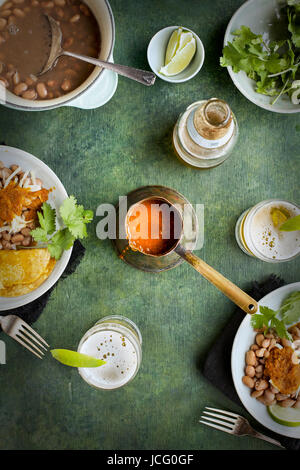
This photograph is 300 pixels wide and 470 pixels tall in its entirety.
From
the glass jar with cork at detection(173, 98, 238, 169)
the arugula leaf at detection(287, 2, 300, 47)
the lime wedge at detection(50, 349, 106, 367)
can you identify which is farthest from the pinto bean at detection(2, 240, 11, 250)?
the arugula leaf at detection(287, 2, 300, 47)

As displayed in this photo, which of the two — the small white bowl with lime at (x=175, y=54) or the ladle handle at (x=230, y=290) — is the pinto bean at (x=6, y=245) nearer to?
the ladle handle at (x=230, y=290)

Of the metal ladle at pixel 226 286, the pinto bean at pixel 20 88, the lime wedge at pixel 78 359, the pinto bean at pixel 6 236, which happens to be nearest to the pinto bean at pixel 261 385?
the metal ladle at pixel 226 286

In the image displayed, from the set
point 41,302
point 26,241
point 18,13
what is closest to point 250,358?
point 41,302

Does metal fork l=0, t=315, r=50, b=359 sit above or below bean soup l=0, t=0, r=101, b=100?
below

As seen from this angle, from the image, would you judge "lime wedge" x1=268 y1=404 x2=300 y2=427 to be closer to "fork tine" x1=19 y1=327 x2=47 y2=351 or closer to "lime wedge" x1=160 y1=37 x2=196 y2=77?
"fork tine" x1=19 y1=327 x2=47 y2=351
